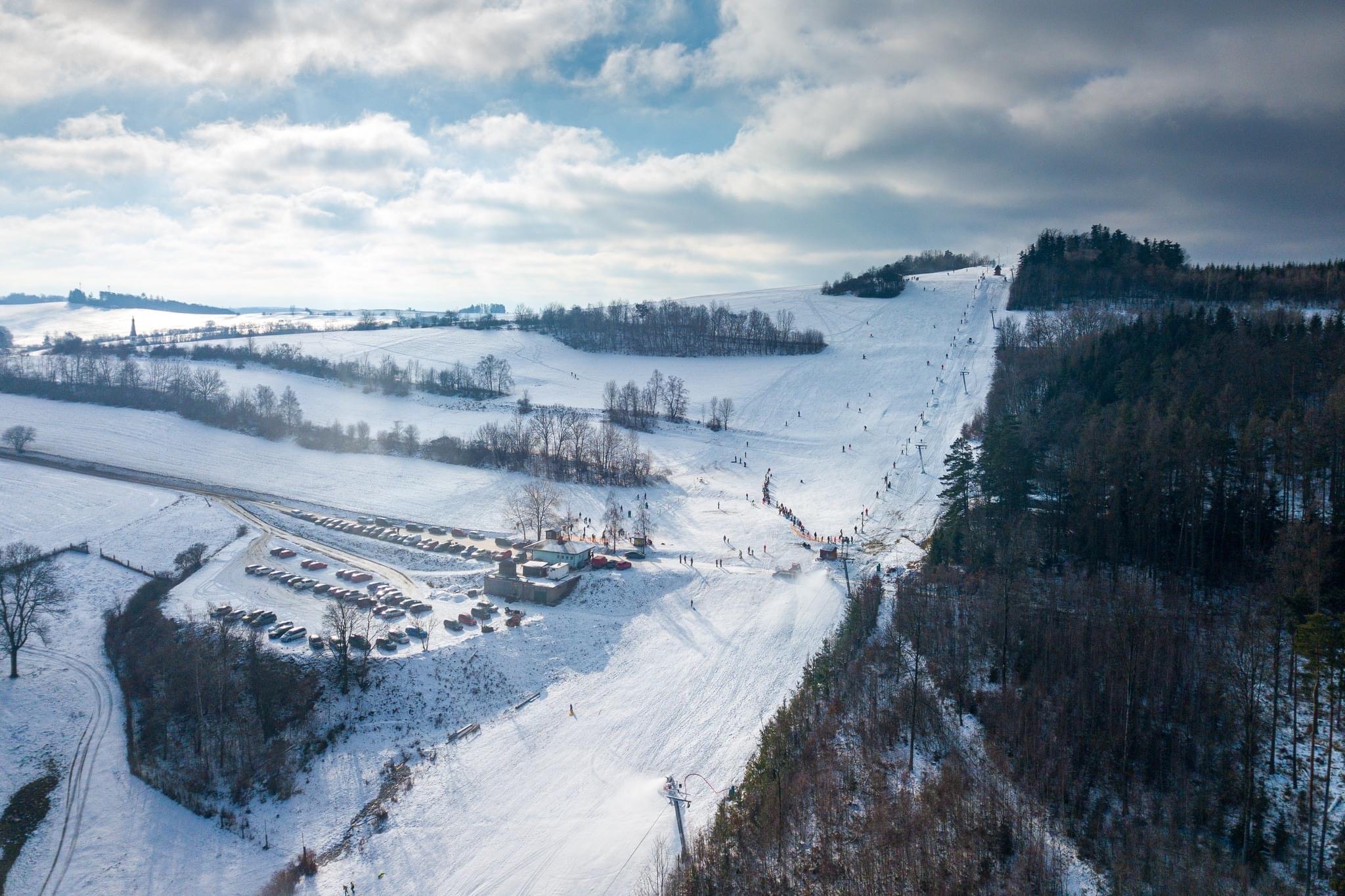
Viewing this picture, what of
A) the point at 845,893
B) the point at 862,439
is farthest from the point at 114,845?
the point at 862,439

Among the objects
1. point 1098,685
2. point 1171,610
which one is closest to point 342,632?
point 1098,685

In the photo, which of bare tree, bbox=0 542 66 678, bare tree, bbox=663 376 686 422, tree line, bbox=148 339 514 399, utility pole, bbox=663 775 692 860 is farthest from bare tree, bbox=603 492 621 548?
tree line, bbox=148 339 514 399

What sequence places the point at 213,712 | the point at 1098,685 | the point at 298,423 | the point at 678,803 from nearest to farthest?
the point at 1098,685 < the point at 678,803 < the point at 213,712 < the point at 298,423

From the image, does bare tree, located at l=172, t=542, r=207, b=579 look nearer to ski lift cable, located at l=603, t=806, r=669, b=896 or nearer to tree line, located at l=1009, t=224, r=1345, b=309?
ski lift cable, located at l=603, t=806, r=669, b=896

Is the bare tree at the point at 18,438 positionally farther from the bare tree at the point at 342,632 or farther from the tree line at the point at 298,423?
the bare tree at the point at 342,632

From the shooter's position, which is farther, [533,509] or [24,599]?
[533,509]

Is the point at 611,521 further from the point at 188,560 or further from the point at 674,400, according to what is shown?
the point at 674,400

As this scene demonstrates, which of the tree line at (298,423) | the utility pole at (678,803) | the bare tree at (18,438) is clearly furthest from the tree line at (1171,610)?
the bare tree at (18,438)
